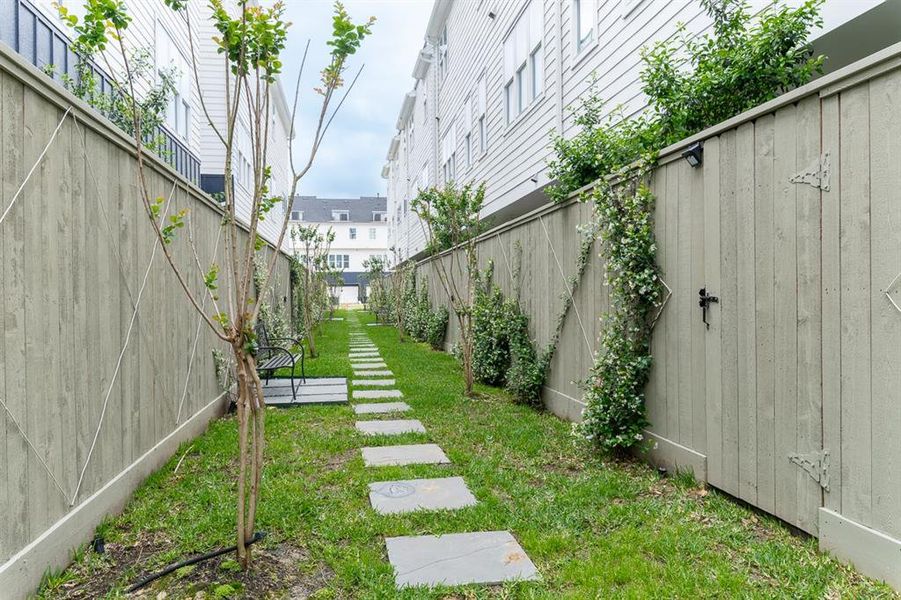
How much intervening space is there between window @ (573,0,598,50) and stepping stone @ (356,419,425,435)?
5187mm

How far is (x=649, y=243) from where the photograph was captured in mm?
3891

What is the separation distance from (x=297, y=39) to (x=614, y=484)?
301 centimetres

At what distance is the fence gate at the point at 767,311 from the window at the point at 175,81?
9.95 metres

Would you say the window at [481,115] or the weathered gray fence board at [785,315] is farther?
the window at [481,115]

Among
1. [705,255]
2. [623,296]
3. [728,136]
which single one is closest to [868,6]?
[728,136]

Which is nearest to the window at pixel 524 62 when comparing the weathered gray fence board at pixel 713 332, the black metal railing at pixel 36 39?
the black metal railing at pixel 36 39

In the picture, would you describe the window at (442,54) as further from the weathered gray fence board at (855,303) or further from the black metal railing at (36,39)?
the weathered gray fence board at (855,303)

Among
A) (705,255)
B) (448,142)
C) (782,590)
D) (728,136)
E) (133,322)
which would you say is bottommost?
(782,590)

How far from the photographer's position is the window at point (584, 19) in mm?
7203

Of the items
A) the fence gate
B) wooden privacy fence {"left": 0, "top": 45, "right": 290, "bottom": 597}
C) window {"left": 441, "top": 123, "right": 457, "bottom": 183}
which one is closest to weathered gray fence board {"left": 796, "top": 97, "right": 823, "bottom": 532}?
the fence gate

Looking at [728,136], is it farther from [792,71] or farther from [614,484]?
[614,484]

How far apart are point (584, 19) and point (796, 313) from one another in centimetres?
606

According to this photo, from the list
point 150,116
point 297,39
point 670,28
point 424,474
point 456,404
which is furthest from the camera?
point 150,116

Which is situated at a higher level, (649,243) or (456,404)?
(649,243)
